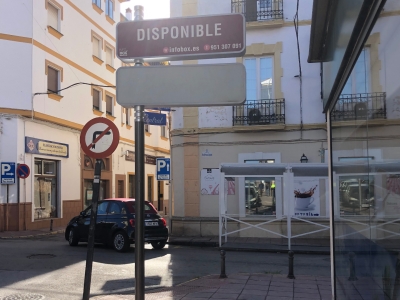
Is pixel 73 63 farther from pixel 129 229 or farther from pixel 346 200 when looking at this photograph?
pixel 346 200

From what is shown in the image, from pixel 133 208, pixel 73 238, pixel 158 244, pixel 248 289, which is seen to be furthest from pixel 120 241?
pixel 248 289

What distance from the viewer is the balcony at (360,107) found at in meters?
2.27

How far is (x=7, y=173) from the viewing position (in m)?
19.1

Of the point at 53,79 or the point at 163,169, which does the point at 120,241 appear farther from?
the point at 53,79

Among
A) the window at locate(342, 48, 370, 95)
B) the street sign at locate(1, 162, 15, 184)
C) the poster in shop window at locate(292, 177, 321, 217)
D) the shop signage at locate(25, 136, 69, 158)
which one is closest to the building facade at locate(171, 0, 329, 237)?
the poster in shop window at locate(292, 177, 321, 217)

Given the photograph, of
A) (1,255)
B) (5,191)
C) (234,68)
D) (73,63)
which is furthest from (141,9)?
(73,63)

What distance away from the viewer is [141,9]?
15.3 feet

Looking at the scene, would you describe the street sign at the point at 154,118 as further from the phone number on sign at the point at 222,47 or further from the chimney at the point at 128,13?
the chimney at the point at 128,13

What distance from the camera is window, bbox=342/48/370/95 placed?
2.58m

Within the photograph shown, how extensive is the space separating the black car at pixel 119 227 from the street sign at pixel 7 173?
550 centimetres

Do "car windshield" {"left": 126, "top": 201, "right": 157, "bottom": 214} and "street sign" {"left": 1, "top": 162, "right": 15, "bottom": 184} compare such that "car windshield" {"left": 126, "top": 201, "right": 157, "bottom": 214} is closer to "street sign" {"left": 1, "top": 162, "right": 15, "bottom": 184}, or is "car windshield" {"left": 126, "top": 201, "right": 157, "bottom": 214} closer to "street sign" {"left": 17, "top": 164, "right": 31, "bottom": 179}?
"street sign" {"left": 17, "top": 164, "right": 31, "bottom": 179}

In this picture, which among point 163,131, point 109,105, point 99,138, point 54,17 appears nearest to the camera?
point 99,138

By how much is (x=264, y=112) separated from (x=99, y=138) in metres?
11.3

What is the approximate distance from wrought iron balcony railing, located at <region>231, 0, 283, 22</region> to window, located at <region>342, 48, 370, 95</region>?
14.7m
